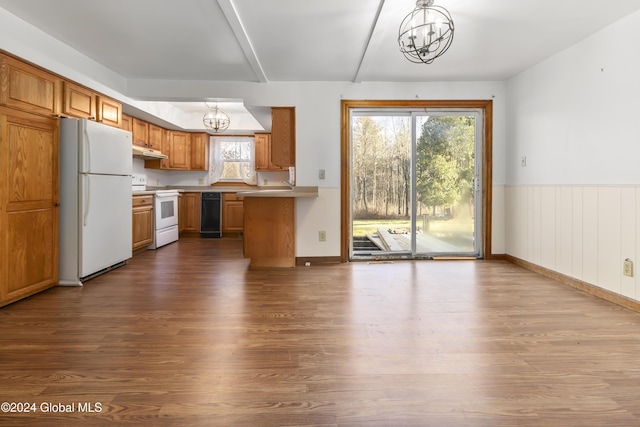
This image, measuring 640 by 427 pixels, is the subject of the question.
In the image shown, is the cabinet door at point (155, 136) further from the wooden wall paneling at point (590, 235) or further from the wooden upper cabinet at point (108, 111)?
the wooden wall paneling at point (590, 235)

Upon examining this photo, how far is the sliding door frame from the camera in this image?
4.45 m

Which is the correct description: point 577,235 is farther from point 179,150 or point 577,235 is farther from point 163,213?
point 179,150

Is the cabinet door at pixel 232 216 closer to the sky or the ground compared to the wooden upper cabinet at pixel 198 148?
closer to the ground

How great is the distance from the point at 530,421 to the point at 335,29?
292 cm

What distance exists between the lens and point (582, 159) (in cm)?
326

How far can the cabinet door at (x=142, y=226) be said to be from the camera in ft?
16.5

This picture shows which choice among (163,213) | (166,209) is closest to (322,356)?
(163,213)

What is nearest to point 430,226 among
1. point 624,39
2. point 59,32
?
point 624,39

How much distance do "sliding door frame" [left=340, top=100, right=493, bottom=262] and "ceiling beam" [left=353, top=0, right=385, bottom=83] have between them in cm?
52

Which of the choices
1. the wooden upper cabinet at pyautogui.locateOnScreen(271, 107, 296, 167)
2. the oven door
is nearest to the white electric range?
the oven door

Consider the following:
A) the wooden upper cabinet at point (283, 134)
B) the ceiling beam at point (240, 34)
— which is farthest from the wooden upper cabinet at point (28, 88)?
the wooden upper cabinet at point (283, 134)

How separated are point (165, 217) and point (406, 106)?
4.15 m

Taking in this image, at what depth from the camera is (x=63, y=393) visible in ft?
5.09

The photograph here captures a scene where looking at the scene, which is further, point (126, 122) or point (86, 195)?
point (126, 122)
